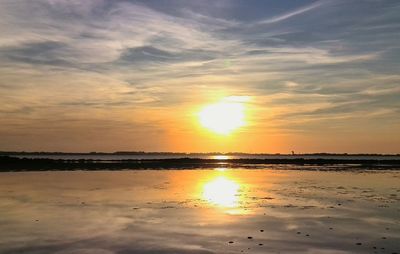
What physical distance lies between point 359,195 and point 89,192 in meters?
19.9

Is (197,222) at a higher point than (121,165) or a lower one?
lower

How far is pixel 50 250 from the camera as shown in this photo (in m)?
16.5

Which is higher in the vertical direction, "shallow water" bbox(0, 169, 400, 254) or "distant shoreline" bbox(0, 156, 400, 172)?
"distant shoreline" bbox(0, 156, 400, 172)

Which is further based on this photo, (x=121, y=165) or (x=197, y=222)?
(x=121, y=165)

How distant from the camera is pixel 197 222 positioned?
22.7 meters

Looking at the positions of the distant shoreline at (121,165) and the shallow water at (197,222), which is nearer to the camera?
the shallow water at (197,222)

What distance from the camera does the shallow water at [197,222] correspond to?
1742cm

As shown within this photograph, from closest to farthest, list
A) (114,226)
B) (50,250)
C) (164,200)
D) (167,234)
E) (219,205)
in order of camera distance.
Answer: (50,250) → (167,234) → (114,226) → (219,205) → (164,200)

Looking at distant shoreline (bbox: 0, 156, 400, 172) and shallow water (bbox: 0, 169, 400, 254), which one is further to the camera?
distant shoreline (bbox: 0, 156, 400, 172)

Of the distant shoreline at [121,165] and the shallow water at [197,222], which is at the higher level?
the distant shoreline at [121,165]

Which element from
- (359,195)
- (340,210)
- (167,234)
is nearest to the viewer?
(167,234)

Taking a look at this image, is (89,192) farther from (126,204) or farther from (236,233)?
(236,233)

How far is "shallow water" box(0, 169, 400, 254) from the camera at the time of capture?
57.2ft

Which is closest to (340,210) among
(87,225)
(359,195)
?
(359,195)
